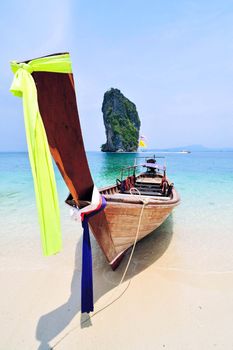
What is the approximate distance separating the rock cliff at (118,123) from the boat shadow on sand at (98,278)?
261 feet

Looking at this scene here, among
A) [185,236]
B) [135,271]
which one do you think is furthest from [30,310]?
[185,236]

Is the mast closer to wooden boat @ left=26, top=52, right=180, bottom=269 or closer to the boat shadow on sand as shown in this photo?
wooden boat @ left=26, top=52, right=180, bottom=269

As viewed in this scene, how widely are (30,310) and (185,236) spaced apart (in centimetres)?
461

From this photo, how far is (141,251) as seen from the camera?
4863 mm

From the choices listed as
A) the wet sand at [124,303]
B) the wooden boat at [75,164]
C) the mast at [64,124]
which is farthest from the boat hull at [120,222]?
the mast at [64,124]

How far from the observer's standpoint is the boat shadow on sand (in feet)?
9.27

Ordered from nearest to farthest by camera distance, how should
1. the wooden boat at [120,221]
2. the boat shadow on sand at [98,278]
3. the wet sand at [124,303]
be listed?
the wet sand at [124,303], the boat shadow on sand at [98,278], the wooden boat at [120,221]

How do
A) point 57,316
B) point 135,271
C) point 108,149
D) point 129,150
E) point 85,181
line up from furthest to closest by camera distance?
point 108,149 → point 129,150 → point 135,271 → point 57,316 → point 85,181

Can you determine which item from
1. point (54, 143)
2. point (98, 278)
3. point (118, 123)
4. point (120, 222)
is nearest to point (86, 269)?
point (120, 222)

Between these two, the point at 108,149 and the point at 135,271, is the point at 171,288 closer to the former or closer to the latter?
the point at 135,271

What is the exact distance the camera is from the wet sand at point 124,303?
2.64 metres

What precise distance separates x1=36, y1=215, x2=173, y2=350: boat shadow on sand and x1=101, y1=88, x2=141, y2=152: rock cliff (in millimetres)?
79405

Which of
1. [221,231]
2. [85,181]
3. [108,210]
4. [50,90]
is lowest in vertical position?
[221,231]

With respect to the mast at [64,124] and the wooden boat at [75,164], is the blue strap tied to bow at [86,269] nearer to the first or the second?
the wooden boat at [75,164]
